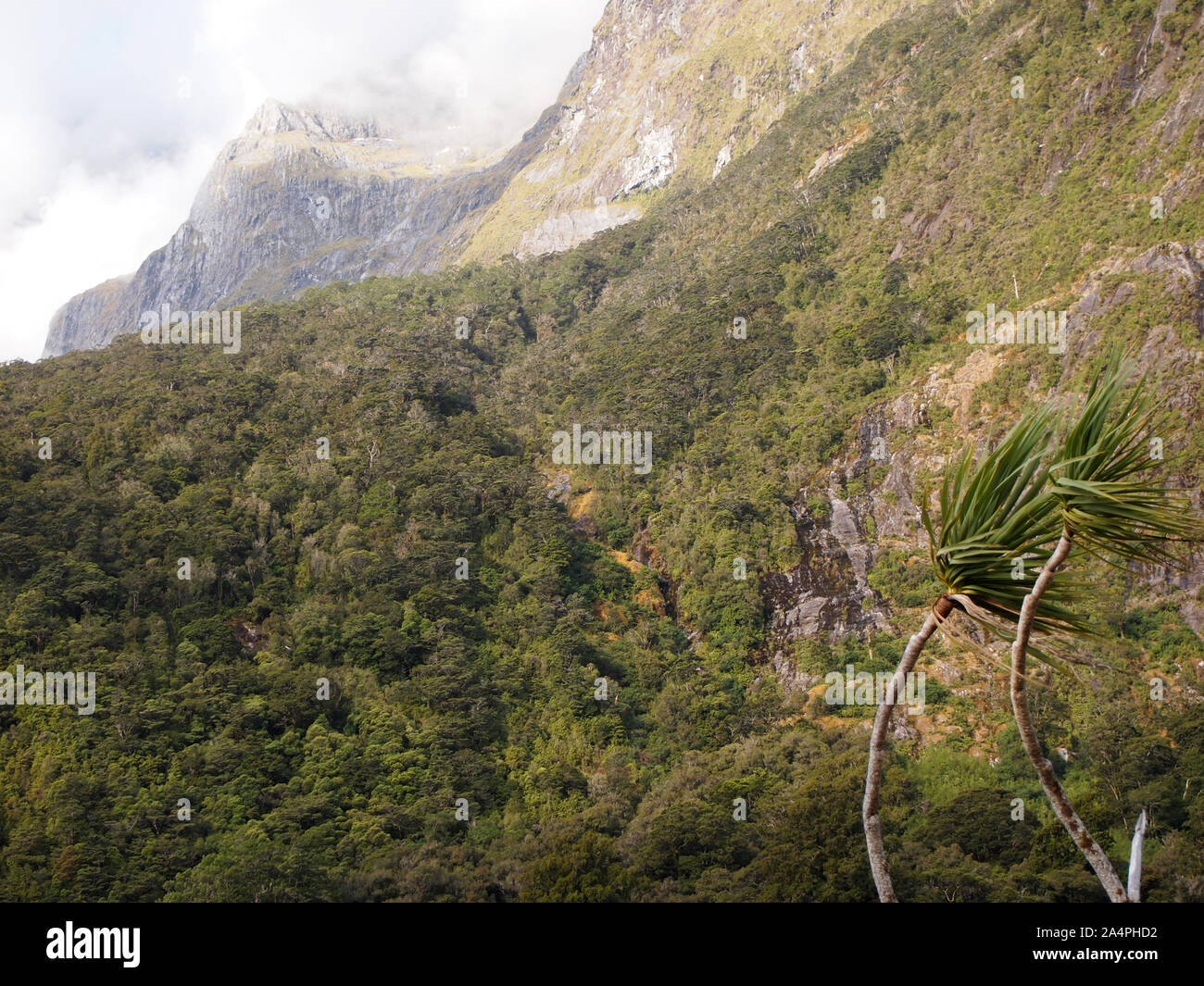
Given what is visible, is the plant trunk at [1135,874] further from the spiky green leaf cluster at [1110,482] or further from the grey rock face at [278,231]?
the grey rock face at [278,231]

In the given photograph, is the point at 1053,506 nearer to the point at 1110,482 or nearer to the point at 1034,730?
the point at 1110,482

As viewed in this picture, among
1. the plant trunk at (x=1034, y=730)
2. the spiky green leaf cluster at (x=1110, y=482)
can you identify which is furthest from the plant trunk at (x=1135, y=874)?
the spiky green leaf cluster at (x=1110, y=482)

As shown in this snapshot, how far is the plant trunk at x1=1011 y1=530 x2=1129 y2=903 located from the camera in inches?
201

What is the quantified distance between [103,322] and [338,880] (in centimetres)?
18898

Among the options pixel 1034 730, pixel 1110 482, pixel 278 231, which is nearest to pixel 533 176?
pixel 278 231

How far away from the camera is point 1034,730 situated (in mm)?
5082

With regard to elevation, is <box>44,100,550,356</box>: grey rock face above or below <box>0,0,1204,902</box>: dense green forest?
above

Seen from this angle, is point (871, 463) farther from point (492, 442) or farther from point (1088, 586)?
point (1088, 586)

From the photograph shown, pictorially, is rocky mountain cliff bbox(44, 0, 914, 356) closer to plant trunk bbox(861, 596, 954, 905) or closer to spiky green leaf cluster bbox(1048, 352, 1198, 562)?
spiky green leaf cluster bbox(1048, 352, 1198, 562)

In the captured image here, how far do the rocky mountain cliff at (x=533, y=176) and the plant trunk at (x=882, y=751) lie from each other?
339ft

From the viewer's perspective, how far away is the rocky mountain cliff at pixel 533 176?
355ft

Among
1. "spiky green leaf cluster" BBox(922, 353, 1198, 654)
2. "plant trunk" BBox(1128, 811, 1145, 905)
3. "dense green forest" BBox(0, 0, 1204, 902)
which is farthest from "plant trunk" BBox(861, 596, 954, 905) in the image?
"dense green forest" BBox(0, 0, 1204, 902)

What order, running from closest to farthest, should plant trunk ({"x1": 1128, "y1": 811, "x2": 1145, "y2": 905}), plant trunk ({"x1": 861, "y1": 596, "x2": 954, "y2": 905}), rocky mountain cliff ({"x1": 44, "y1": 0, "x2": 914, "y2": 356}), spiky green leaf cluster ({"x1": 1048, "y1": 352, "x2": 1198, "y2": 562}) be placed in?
plant trunk ({"x1": 1128, "y1": 811, "x2": 1145, "y2": 905}) → spiky green leaf cluster ({"x1": 1048, "y1": 352, "x2": 1198, "y2": 562}) → plant trunk ({"x1": 861, "y1": 596, "x2": 954, "y2": 905}) → rocky mountain cliff ({"x1": 44, "y1": 0, "x2": 914, "y2": 356})

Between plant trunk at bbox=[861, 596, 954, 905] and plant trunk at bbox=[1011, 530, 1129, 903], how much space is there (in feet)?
1.56
